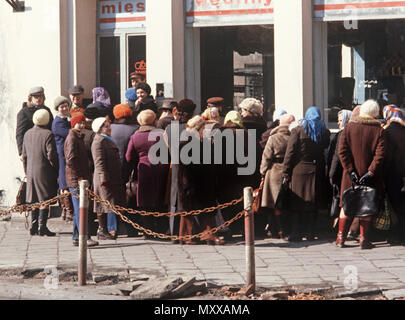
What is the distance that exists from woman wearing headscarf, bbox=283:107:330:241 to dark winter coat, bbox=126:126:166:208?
1718 mm

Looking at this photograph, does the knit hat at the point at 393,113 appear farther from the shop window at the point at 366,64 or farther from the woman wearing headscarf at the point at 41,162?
the woman wearing headscarf at the point at 41,162

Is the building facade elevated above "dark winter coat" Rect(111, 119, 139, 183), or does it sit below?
above

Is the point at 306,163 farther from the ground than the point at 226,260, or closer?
farther from the ground

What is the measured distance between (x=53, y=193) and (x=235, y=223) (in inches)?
102

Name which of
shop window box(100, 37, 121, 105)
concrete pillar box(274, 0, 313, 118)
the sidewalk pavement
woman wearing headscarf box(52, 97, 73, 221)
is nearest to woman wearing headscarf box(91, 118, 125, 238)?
the sidewalk pavement

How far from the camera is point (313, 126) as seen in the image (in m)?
12.9

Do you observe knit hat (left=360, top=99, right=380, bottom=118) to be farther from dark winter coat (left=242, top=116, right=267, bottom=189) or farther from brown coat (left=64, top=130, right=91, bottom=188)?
brown coat (left=64, top=130, right=91, bottom=188)

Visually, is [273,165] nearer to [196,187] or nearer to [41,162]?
[196,187]

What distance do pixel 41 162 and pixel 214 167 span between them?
252 centimetres

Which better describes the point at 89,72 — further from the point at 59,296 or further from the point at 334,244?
the point at 59,296

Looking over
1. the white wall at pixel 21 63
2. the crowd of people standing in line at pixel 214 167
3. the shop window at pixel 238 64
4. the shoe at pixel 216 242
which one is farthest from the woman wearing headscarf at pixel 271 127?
the white wall at pixel 21 63

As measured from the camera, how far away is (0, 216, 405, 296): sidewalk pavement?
10.2m

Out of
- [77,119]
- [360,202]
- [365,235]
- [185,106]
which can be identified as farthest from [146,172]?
[365,235]

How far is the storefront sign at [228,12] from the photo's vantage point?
52.2 feet
